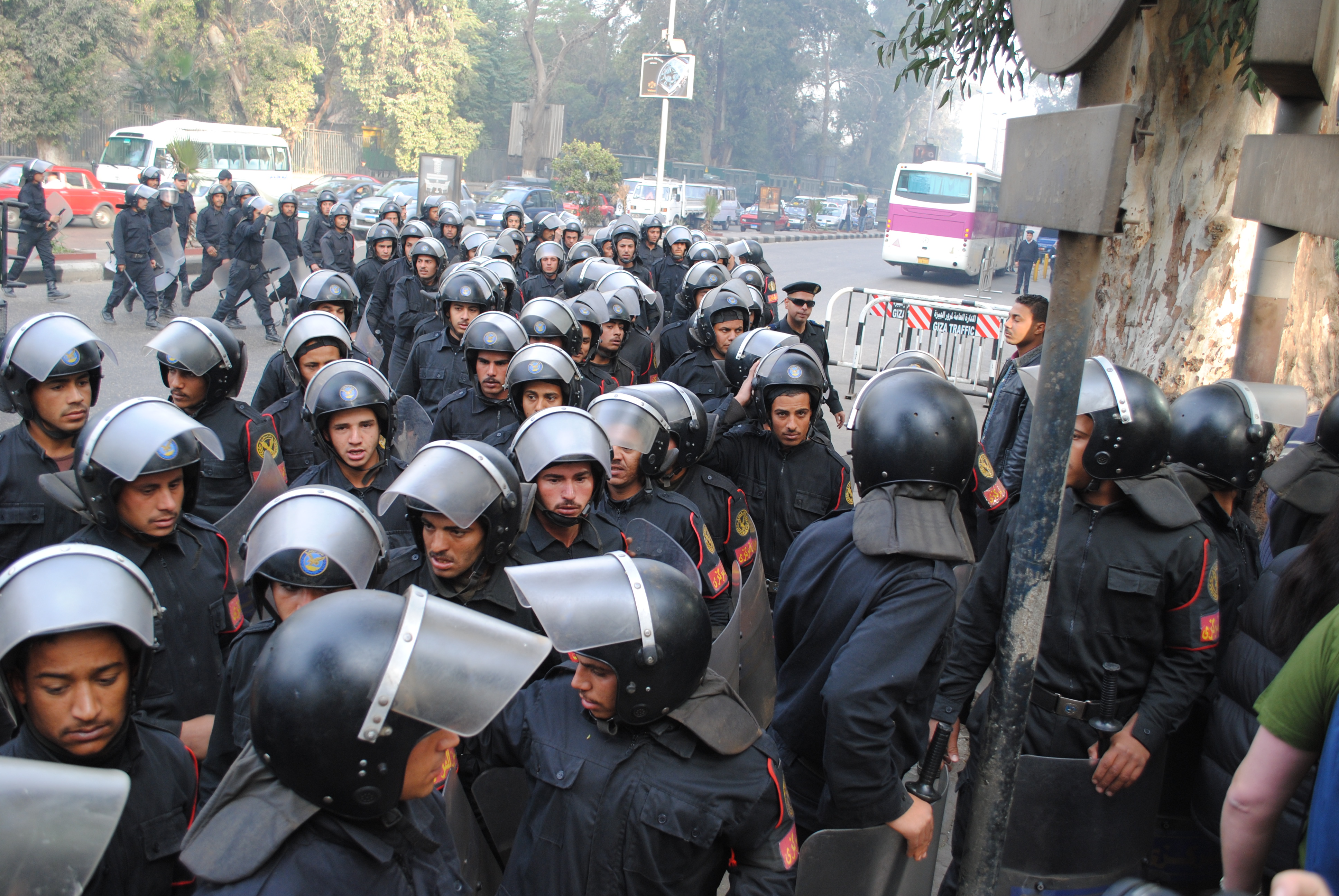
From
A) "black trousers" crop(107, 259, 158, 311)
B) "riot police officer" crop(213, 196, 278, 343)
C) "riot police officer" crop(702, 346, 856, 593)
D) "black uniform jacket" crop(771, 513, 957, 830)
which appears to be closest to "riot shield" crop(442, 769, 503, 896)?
"black uniform jacket" crop(771, 513, 957, 830)

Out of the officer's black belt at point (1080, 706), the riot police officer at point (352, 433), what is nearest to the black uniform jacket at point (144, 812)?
the riot police officer at point (352, 433)

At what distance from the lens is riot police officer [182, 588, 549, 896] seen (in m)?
1.76

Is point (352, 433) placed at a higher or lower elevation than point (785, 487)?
higher

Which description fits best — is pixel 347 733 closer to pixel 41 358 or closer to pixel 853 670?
pixel 853 670

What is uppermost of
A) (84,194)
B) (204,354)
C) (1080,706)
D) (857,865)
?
(84,194)

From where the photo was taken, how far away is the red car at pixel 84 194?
25.3 meters

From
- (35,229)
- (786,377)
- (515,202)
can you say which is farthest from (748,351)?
(515,202)

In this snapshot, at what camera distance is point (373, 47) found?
4312cm

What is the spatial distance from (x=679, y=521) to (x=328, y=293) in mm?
4196

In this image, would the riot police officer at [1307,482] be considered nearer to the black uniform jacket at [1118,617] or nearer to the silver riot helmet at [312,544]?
the black uniform jacket at [1118,617]

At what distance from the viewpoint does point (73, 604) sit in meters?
2.21

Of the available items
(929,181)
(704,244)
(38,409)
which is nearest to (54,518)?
(38,409)

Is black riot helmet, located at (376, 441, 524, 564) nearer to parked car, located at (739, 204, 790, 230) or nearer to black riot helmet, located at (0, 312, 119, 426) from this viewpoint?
black riot helmet, located at (0, 312, 119, 426)

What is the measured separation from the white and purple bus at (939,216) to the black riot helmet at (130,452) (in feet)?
91.5
